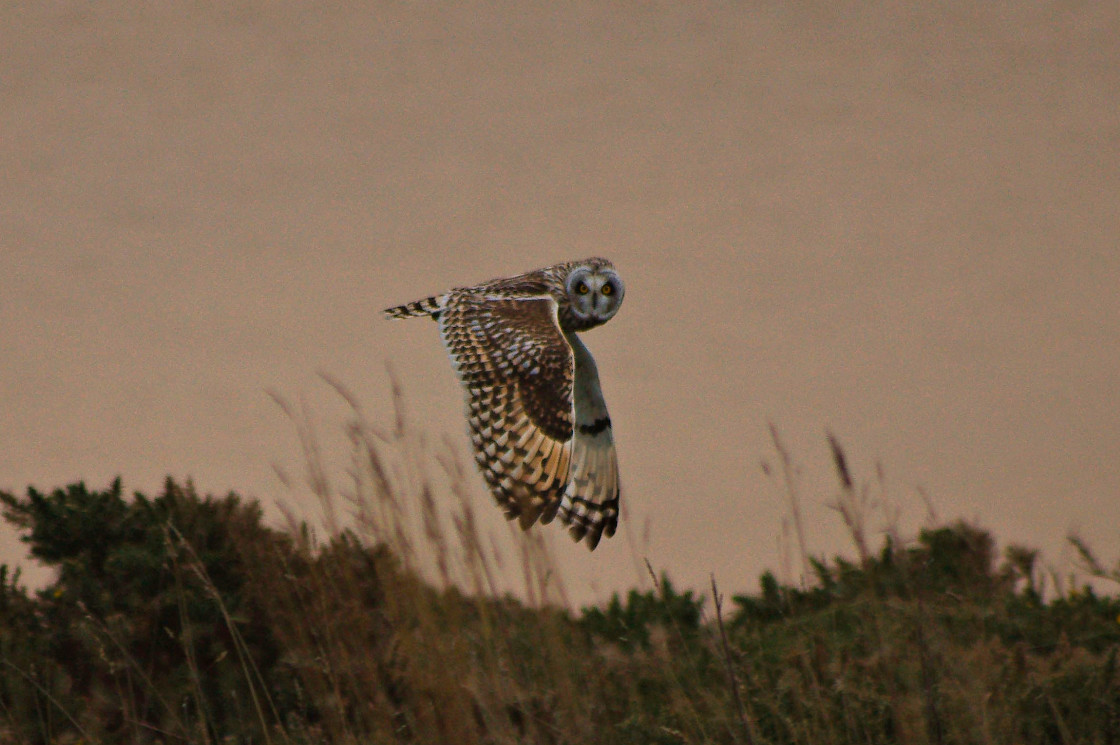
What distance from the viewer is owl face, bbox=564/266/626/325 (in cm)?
526

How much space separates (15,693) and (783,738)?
8.24 feet

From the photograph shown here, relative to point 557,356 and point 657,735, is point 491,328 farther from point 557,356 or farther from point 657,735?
point 657,735

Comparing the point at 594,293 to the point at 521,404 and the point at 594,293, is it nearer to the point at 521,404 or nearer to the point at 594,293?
the point at 594,293

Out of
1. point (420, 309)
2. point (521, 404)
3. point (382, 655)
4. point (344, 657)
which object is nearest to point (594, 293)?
point (420, 309)

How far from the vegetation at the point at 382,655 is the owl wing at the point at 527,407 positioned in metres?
0.48

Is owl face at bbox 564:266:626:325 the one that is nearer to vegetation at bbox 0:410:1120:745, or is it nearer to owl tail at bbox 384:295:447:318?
owl tail at bbox 384:295:447:318

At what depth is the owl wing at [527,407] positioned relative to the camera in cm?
387

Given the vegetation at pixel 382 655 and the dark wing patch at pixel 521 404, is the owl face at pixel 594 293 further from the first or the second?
the vegetation at pixel 382 655

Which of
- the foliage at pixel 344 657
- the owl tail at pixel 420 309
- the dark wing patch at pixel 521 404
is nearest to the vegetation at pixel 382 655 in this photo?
the foliage at pixel 344 657

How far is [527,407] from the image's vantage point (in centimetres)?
395

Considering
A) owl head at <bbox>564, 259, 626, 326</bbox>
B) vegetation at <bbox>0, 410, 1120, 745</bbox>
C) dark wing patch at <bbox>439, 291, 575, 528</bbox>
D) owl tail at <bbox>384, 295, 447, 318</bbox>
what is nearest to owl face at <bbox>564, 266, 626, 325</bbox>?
owl head at <bbox>564, 259, 626, 326</bbox>

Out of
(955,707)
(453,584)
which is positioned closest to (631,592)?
(955,707)

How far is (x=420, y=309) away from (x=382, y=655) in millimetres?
1790

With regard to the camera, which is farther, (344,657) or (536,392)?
(536,392)
